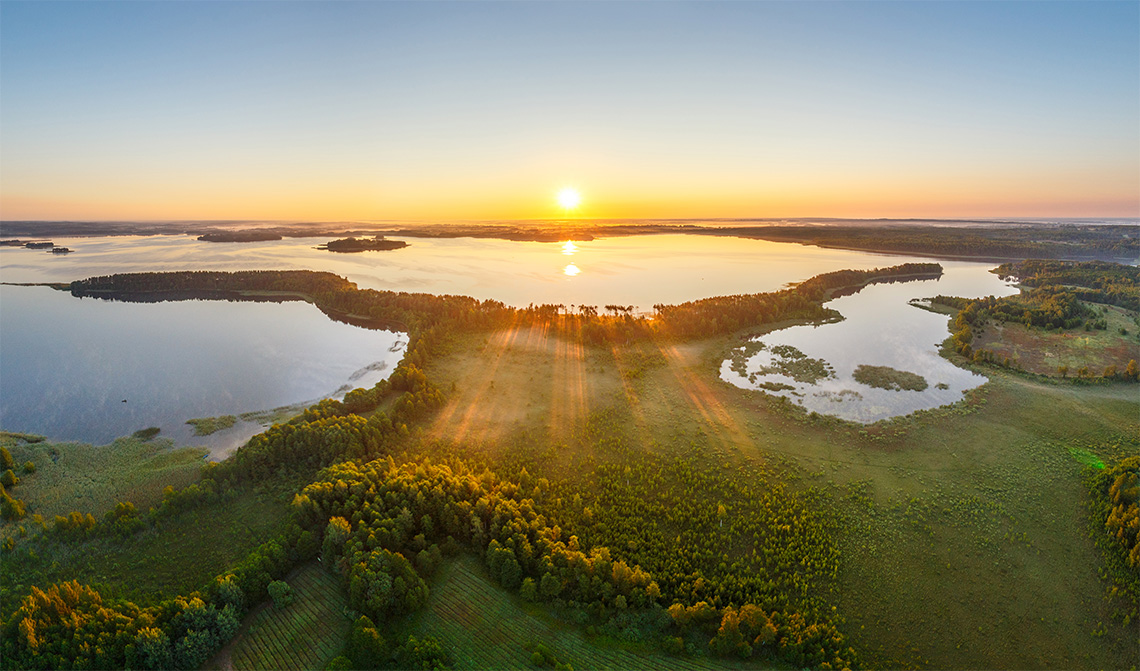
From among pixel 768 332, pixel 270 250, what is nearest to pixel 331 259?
pixel 270 250

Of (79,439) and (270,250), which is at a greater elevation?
(270,250)

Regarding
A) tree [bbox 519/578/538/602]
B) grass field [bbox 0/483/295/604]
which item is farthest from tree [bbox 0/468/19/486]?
tree [bbox 519/578/538/602]

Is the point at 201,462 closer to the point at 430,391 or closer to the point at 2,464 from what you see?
the point at 2,464

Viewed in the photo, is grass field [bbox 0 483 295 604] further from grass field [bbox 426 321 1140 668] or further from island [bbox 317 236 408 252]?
island [bbox 317 236 408 252]

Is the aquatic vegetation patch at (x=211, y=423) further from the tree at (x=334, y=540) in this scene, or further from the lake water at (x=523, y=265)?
the lake water at (x=523, y=265)

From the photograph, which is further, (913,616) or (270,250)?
(270,250)

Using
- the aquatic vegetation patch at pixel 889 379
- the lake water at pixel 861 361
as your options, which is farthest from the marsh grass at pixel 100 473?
the aquatic vegetation patch at pixel 889 379

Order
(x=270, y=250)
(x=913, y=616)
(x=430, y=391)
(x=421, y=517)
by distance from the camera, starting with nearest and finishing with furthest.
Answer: (x=913, y=616)
(x=421, y=517)
(x=430, y=391)
(x=270, y=250)
